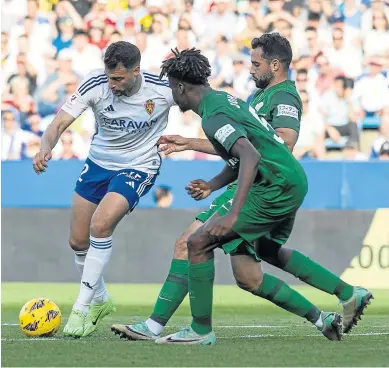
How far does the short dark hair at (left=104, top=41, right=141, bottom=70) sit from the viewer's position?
7.57 meters

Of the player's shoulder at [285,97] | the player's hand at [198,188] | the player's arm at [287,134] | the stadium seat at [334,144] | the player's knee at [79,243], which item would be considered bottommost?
the player's knee at [79,243]

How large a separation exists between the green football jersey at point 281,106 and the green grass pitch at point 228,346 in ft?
4.96

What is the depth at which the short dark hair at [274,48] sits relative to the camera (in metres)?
7.36

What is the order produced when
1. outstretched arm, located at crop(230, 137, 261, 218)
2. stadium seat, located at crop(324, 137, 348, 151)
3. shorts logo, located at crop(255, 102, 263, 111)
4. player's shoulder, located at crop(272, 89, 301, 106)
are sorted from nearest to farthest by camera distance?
outstretched arm, located at crop(230, 137, 261, 218) → player's shoulder, located at crop(272, 89, 301, 106) → shorts logo, located at crop(255, 102, 263, 111) → stadium seat, located at crop(324, 137, 348, 151)

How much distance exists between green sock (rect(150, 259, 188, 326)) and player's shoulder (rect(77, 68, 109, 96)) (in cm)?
162

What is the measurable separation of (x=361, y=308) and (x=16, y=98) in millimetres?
9470

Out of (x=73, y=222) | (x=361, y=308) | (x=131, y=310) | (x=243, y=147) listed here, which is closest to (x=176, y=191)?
(x=131, y=310)

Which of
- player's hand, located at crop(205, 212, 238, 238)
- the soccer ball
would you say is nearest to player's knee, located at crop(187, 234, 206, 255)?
player's hand, located at crop(205, 212, 238, 238)

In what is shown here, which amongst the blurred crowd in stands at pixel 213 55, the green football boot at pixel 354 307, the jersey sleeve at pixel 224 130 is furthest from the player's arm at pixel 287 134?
the blurred crowd in stands at pixel 213 55

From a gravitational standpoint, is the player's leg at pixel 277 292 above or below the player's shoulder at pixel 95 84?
below

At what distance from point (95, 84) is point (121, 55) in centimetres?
45

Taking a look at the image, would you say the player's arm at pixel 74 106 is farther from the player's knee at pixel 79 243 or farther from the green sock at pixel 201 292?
the green sock at pixel 201 292

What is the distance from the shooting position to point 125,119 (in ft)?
26.2

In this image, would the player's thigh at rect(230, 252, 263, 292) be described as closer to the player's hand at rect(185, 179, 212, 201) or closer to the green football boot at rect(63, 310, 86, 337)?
the player's hand at rect(185, 179, 212, 201)
